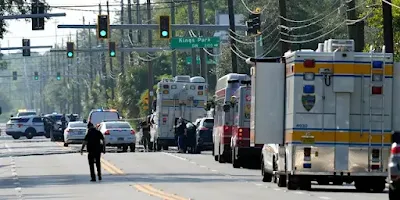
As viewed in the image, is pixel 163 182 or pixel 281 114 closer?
pixel 281 114

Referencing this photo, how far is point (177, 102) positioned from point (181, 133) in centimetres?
260

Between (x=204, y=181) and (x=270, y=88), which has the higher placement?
(x=270, y=88)

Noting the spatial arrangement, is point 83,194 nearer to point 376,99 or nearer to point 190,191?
point 190,191

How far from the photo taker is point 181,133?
188ft

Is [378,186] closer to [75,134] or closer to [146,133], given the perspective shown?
[146,133]

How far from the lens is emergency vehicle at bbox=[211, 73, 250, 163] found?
148 ft

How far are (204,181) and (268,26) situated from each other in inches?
1979

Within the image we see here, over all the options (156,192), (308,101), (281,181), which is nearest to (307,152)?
(308,101)

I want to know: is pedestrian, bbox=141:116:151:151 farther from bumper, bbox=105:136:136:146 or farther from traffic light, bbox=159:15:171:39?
traffic light, bbox=159:15:171:39

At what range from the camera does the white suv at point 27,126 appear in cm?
9775

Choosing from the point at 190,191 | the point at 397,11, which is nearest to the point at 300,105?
the point at 190,191

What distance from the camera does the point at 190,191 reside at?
99.2ft

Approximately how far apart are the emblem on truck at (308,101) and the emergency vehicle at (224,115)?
1406 centimetres

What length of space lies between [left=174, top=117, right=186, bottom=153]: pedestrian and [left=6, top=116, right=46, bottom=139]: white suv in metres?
40.9
